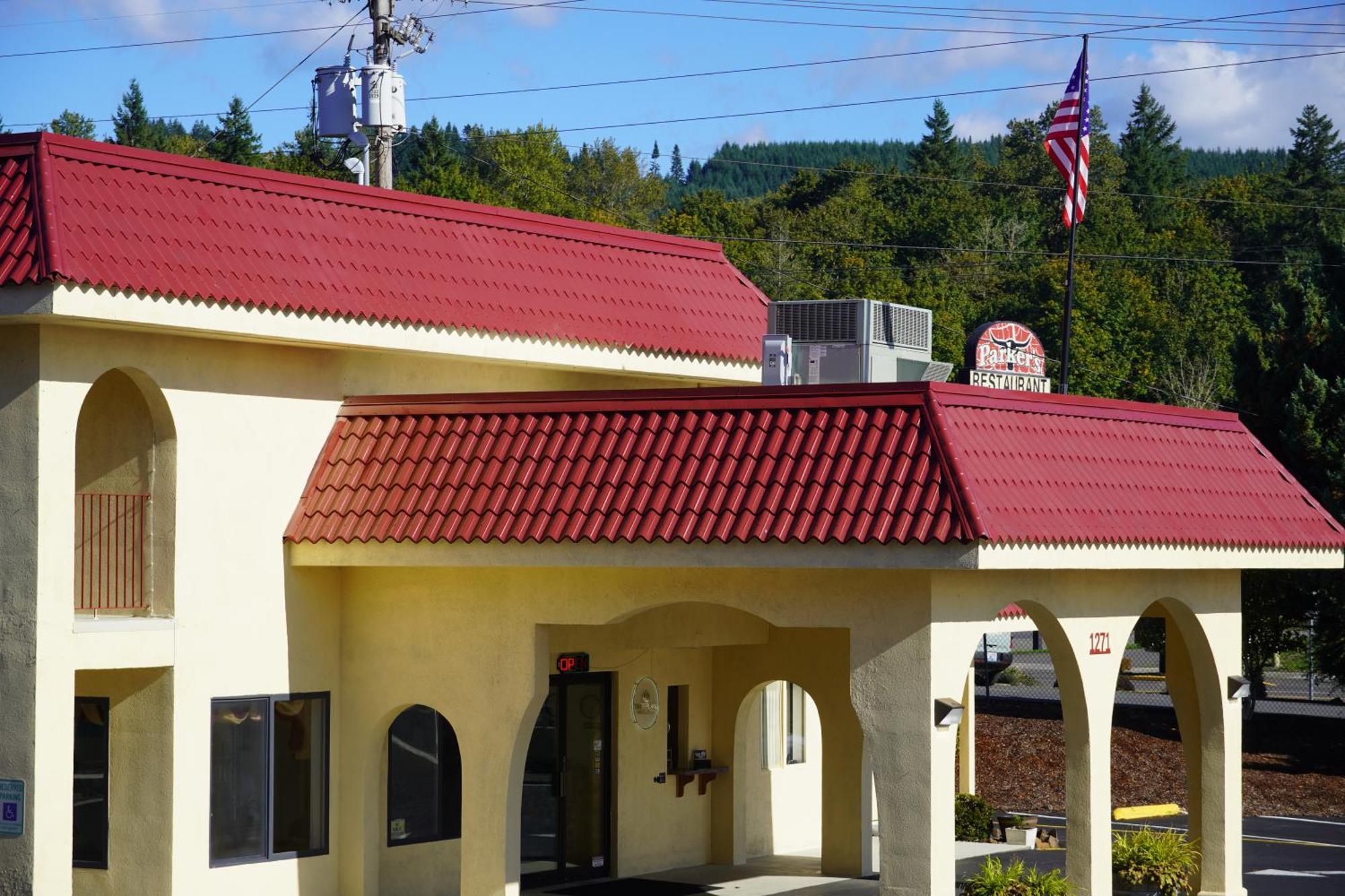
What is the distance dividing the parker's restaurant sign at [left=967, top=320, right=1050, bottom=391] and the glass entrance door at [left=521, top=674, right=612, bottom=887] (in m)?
5.32

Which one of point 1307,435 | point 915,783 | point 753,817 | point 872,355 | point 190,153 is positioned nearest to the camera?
point 915,783

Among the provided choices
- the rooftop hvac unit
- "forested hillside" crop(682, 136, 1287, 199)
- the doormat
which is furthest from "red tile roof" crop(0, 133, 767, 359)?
"forested hillside" crop(682, 136, 1287, 199)

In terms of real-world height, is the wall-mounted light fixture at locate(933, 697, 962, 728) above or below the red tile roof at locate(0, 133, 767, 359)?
below

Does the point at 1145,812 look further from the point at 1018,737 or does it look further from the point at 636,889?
the point at 636,889

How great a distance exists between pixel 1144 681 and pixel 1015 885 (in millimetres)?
33625

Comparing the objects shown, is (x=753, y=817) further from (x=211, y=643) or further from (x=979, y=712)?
(x=979, y=712)

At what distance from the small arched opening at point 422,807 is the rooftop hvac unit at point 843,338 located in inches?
214

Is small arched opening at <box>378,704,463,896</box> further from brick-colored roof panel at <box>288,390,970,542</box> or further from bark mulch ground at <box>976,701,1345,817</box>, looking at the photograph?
bark mulch ground at <box>976,701,1345,817</box>

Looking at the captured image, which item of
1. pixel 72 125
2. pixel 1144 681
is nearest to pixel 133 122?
pixel 72 125

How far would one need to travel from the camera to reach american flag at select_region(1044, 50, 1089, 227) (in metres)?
25.6

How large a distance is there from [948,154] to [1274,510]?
84.2 meters

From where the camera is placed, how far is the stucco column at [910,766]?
14461 mm

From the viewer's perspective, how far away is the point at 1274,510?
60.5 ft

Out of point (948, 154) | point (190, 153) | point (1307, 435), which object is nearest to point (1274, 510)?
point (1307, 435)
